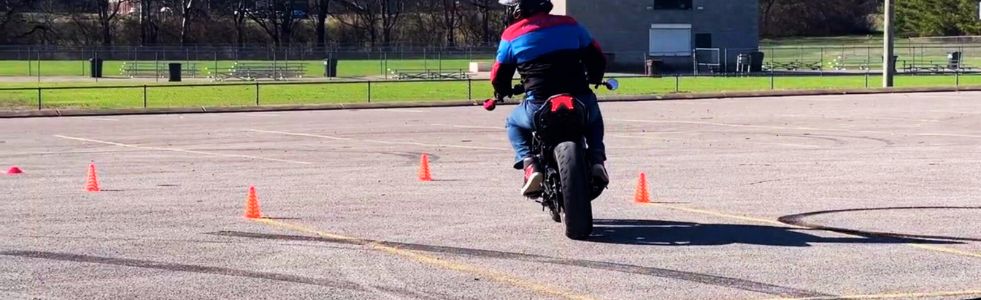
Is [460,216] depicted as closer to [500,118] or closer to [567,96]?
[567,96]

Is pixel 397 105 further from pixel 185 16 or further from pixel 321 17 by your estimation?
pixel 321 17

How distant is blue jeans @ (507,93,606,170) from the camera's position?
10.6 meters

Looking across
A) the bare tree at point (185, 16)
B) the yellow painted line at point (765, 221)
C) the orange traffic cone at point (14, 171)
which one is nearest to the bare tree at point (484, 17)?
the bare tree at point (185, 16)

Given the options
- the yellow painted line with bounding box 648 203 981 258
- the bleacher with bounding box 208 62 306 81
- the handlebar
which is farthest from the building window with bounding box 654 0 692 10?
the handlebar

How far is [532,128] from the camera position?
35.3ft

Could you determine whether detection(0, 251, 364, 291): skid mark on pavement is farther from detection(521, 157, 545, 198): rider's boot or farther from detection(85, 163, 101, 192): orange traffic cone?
detection(85, 163, 101, 192): orange traffic cone

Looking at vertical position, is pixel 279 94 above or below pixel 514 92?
below

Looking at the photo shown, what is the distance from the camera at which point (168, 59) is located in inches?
3440

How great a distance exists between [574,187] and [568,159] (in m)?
0.20

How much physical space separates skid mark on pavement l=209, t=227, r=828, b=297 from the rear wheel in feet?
2.13

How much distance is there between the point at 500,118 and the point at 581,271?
2391 centimetres

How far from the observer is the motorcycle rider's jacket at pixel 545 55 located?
10.6 meters

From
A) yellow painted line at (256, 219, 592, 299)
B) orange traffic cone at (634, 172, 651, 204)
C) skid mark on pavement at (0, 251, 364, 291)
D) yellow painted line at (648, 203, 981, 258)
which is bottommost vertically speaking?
skid mark on pavement at (0, 251, 364, 291)

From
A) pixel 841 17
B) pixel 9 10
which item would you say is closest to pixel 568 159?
pixel 9 10
